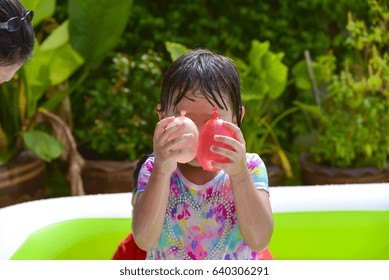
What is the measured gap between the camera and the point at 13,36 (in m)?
1.10

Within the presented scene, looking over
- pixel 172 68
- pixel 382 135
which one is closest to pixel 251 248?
pixel 172 68

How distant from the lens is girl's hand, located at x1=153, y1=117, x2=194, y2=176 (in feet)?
3.06

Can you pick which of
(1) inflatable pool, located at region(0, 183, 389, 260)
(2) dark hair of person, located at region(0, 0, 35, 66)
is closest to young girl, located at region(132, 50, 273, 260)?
(2) dark hair of person, located at region(0, 0, 35, 66)

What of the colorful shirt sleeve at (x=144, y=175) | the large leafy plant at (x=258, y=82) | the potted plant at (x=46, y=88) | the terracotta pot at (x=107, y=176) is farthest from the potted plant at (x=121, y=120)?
the colorful shirt sleeve at (x=144, y=175)

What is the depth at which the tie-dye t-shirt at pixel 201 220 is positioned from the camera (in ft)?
3.79

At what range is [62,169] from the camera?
3.22 metres

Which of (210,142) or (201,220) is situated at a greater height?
(210,142)

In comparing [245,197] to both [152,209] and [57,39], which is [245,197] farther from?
[57,39]

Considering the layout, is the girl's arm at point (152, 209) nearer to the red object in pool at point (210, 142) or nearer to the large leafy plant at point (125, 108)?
the red object in pool at point (210, 142)

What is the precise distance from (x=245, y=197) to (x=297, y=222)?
3.00ft

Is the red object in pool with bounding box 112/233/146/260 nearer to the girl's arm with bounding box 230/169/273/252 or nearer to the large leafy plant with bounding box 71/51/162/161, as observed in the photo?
the girl's arm with bounding box 230/169/273/252

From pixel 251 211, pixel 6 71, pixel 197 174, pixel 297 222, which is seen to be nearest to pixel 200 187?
pixel 197 174

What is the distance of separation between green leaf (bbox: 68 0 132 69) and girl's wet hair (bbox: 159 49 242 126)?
1.74 meters

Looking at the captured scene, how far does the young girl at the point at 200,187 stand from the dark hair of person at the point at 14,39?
0.80 ft
